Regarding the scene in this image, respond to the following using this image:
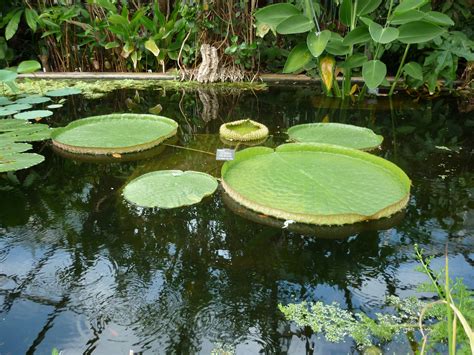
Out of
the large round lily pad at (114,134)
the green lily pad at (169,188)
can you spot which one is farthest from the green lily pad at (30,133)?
the green lily pad at (169,188)

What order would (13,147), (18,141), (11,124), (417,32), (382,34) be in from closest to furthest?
1. (13,147)
2. (18,141)
3. (11,124)
4. (382,34)
5. (417,32)

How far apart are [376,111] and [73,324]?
2729mm

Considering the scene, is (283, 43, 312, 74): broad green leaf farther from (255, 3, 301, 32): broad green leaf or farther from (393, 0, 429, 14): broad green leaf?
(393, 0, 429, 14): broad green leaf

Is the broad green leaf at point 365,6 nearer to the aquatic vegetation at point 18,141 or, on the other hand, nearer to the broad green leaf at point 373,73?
the broad green leaf at point 373,73

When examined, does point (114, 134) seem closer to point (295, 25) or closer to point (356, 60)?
point (295, 25)

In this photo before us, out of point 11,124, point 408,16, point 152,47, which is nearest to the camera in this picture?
point 11,124

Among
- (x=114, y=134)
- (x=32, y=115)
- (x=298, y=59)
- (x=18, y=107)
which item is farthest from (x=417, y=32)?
(x=18, y=107)

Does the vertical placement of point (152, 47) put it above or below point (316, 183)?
above

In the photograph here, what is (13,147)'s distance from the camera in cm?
255

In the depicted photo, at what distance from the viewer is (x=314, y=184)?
2.02 meters

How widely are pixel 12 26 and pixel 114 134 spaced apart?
9.37ft

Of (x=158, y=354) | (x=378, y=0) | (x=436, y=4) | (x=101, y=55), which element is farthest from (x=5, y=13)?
(x=158, y=354)

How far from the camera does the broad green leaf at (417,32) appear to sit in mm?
3223

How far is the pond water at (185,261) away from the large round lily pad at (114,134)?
0.09 meters
